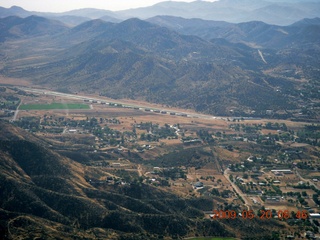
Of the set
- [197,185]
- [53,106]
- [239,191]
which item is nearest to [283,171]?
[239,191]

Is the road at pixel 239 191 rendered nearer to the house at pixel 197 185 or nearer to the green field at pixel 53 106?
the house at pixel 197 185

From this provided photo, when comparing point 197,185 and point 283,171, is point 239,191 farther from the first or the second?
point 283,171

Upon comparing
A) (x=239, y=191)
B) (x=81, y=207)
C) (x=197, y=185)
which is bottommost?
(x=239, y=191)

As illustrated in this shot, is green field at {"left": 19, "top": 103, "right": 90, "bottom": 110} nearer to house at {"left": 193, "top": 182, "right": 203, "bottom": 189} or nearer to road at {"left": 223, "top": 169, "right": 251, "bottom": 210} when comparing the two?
road at {"left": 223, "top": 169, "right": 251, "bottom": 210}

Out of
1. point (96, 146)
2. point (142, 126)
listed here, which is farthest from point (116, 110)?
point (96, 146)

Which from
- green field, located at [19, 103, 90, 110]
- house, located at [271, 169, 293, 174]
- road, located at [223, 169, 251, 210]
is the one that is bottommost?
road, located at [223, 169, 251, 210]

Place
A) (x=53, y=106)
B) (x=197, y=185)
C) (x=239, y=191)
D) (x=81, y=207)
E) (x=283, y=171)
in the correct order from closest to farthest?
(x=81, y=207) → (x=239, y=191) → (x=197, y=185) → (x=283, y=171) → (x=53, y=106)

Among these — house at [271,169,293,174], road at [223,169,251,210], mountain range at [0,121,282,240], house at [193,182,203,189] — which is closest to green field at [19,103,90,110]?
mountain range at [0,121,282,240]

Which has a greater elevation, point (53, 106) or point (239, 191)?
point (53, 106)

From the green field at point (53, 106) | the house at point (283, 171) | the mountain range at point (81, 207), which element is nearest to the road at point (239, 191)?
the mountain range at point (81, 207)

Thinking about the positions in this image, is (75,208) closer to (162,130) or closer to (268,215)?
(268,215)

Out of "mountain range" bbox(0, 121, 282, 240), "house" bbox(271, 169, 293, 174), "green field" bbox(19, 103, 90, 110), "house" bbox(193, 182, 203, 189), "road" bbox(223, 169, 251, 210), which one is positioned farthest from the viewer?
"green field" bbox(19, 103, 90, 110)

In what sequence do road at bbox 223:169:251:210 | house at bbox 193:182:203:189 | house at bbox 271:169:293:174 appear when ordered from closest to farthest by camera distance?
1. road at bbox 223:169:251:210
2. house at bbox 193:182:203:189
3. house at bbox 271:169:293:174
